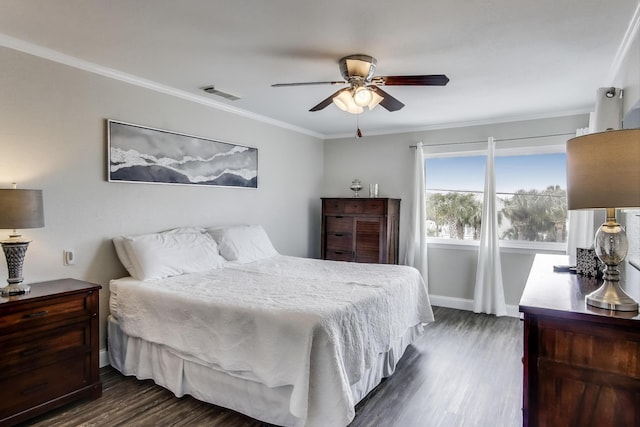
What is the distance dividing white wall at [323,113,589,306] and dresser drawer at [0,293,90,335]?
392cm

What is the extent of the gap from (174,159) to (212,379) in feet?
6.97

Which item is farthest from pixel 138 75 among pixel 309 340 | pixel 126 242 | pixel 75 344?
pixel 309 340

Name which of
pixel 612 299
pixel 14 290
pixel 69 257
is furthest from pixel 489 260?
pixel 14 290

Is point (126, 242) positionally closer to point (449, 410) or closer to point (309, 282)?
point (309, 282)

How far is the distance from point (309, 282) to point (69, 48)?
2.44 meters

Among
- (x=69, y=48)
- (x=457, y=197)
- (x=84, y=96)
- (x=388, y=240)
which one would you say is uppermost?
(x=69, y=48)

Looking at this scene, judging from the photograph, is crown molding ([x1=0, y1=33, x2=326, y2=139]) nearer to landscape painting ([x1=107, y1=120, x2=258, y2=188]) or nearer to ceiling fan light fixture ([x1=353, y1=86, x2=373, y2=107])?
landscape painting ([x1=107, y1=120, x2=258, y2=188])

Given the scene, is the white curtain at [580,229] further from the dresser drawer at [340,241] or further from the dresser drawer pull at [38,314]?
the dresser drawer pull at [38,314]

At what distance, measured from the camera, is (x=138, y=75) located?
3230mm

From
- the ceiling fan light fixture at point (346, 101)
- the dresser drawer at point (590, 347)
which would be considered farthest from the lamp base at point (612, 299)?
the ceiling fan light fixture at point (346, 101)

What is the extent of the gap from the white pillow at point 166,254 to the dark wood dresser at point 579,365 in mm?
2628

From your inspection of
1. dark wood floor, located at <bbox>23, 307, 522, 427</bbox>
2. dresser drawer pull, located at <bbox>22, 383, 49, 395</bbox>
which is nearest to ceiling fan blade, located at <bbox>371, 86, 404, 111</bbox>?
dark wood floor, located at <bbox>23, 307, 522, 427</bbox>

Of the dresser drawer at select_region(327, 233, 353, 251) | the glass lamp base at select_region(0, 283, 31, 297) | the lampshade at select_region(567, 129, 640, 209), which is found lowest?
the glass lamp base at select_region(0, 283, 31, 297)

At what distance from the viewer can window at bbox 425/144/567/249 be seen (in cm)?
452
